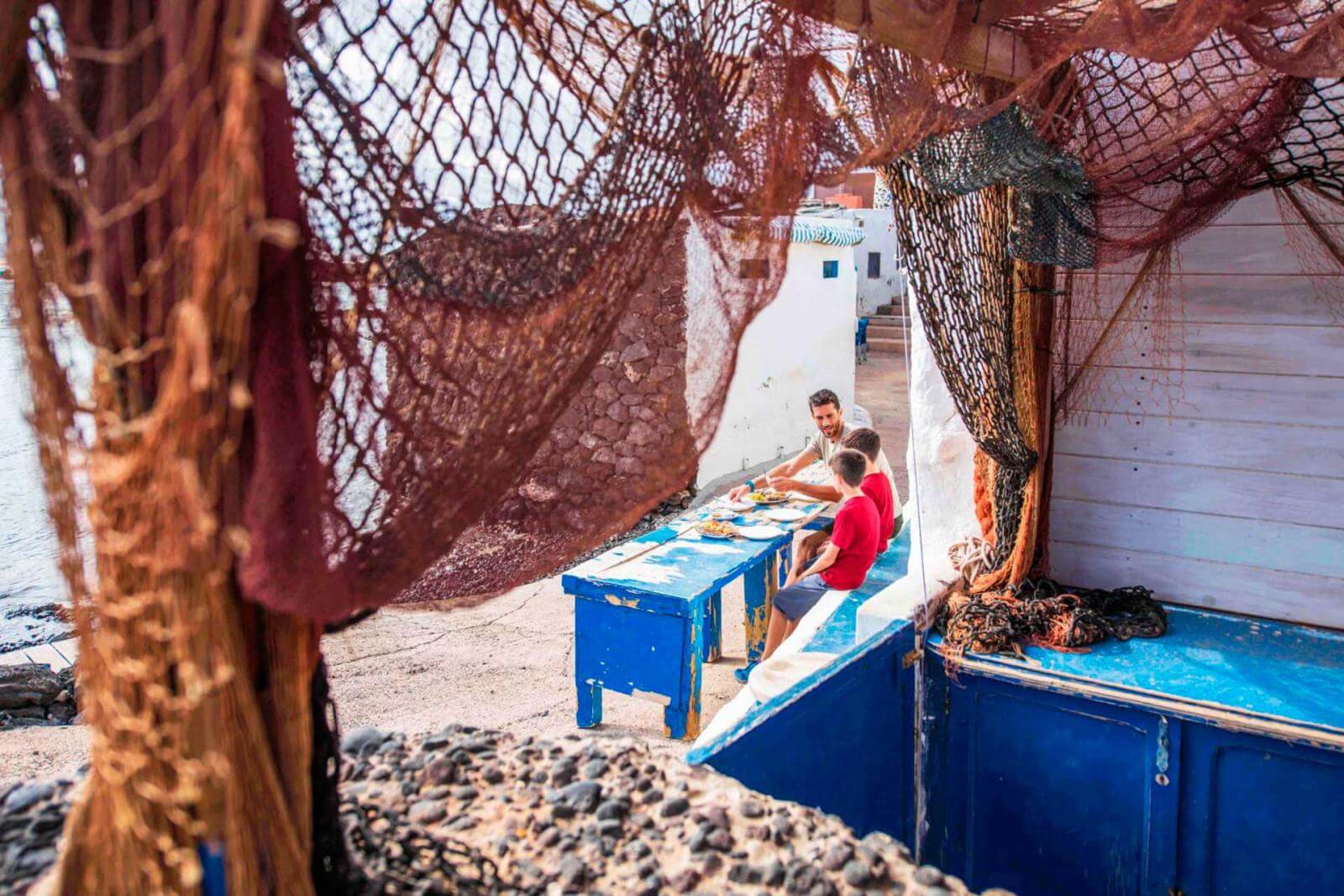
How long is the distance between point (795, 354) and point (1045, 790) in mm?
8599

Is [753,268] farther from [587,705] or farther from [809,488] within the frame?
[809,488]

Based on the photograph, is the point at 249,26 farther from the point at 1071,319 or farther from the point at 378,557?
the point at 1071,319

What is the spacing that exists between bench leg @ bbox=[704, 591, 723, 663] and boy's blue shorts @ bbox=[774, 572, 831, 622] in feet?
1.97

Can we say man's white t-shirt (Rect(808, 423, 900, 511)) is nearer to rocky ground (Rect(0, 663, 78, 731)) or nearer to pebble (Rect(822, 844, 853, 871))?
pebble (Rect(822, 844, 853, 871))

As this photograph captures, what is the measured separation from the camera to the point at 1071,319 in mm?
3760

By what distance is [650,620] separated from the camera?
190 inches

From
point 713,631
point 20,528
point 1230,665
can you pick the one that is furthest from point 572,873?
point 20,528

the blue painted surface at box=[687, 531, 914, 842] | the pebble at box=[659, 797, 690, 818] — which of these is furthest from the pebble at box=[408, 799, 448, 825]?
the blue painted surface at box=[687, 531, 914, 842]

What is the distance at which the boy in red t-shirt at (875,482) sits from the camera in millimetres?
5012

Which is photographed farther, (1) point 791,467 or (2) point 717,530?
(1) point 791,467

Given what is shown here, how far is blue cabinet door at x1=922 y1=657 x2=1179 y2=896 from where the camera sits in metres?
3.35

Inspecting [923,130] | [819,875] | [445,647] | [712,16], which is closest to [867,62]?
[923,130]

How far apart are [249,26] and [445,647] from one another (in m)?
6.36

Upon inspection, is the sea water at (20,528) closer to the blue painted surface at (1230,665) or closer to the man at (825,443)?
the blue painted surface at (1230,665)
